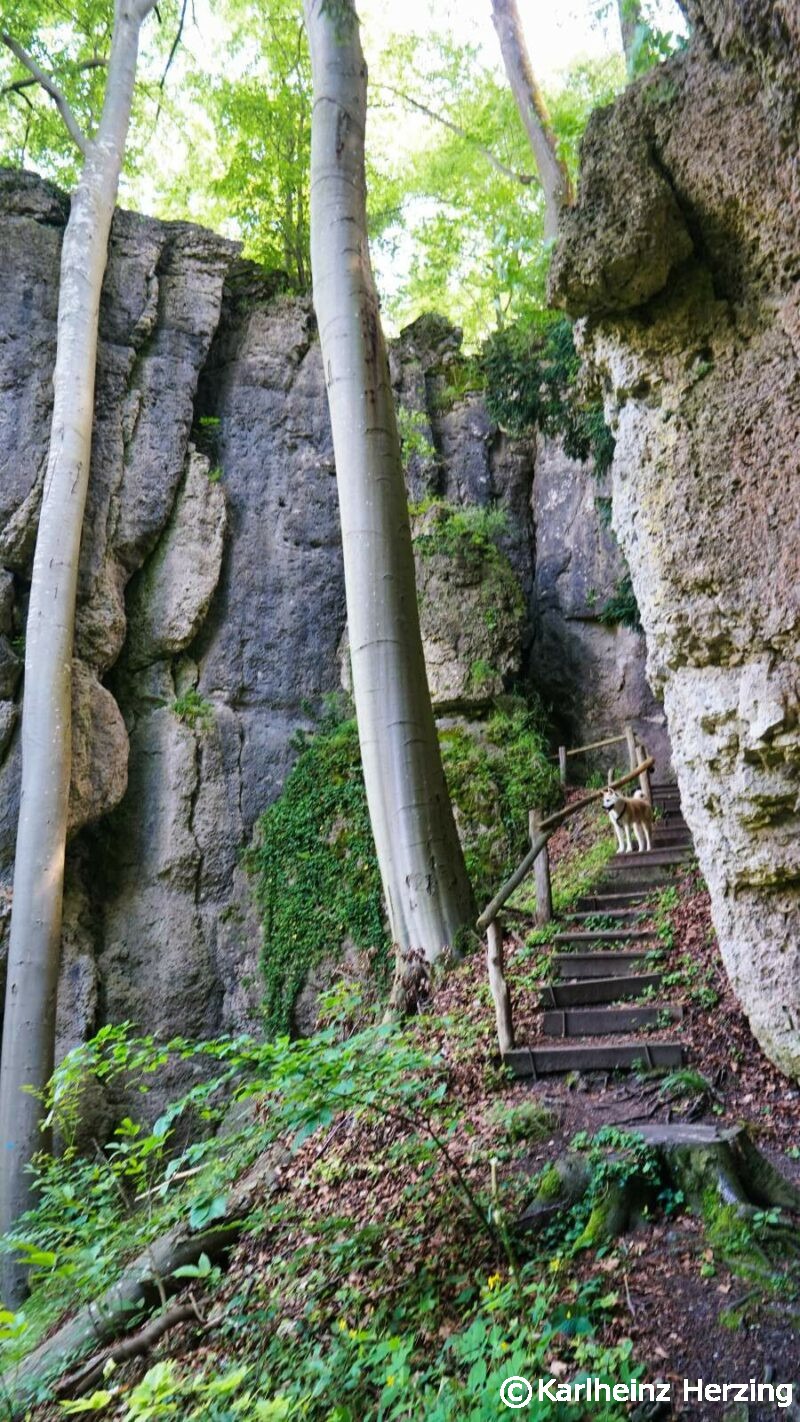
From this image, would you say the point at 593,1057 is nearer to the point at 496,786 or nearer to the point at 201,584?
the point at 496,786

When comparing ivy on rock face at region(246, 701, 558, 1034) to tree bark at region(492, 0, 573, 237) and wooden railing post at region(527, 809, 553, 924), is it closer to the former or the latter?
wooden railing post at region(527, 809, 553, 924)

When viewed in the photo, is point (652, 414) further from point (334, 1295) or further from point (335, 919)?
point (335, 919)

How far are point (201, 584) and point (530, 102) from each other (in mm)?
8893

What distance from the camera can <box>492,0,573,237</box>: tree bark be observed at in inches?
483

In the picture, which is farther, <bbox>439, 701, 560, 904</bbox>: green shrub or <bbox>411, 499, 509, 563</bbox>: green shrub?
<bbox>411, 499, 509, 563</bbox>: green shrub

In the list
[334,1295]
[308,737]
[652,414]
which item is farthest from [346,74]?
[334,1295]

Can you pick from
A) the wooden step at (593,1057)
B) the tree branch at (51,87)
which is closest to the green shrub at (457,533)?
the tree branch at (51,87)

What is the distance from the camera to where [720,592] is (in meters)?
4.89

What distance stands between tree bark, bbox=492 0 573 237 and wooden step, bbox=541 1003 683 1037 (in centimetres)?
1066

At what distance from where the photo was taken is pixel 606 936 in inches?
292

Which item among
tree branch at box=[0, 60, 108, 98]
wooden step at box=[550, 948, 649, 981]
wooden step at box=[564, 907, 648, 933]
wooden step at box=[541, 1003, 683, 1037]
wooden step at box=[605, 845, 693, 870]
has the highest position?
tree branch at box=[0, 60, 108, 98]

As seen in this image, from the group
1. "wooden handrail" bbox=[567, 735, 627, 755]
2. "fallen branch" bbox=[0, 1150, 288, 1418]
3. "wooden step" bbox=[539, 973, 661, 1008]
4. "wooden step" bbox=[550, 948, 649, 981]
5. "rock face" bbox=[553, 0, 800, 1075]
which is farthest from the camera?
"wooden handrail" bbox=[567, 735, 627, 755]

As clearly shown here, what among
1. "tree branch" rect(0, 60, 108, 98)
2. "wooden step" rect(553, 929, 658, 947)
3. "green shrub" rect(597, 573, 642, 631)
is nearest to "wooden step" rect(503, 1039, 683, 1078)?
"wooden step" rect(553, 929, 658, 947)

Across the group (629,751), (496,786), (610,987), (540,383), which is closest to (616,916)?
(610,987)
